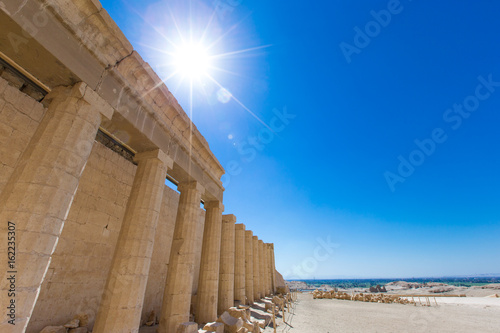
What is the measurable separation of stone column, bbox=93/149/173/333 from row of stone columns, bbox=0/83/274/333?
0.07ft

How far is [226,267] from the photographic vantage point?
1188 cm

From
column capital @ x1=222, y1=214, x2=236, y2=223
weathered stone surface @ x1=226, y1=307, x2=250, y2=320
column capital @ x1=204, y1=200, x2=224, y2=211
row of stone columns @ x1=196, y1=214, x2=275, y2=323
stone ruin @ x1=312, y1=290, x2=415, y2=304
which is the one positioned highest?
column capital @ x1=204, y1=200, x2=224, y2=211

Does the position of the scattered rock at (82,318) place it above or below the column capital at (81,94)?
below

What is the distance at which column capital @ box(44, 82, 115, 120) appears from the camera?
4750 millimetres

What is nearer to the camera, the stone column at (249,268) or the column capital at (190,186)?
the column capital at (190,186)

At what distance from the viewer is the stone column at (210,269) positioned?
9.11 m

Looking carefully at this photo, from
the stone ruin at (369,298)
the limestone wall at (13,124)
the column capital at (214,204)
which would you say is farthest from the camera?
the stone ruin at (369,298)

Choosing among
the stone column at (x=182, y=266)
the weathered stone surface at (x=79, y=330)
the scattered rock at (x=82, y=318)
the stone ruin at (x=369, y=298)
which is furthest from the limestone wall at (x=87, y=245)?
the stone ruin at (x=369, y=298)

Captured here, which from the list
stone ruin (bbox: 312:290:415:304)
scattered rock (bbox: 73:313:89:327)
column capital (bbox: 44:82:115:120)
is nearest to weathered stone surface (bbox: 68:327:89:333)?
scattered rock (bbox: 73:313:89:327)

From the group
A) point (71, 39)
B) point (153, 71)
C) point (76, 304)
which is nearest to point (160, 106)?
Result: point (153, 71)

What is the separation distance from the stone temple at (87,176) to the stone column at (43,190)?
18 millimetres

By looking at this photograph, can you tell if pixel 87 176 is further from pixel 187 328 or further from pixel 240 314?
pixel 240 314

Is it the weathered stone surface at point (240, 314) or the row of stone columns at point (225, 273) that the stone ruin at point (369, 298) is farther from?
the weathered stone surface at point (240, 314)

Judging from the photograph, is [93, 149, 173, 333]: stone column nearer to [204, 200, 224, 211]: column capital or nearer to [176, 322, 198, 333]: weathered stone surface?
[176, 322, 198, 333]: weathered stone surface
